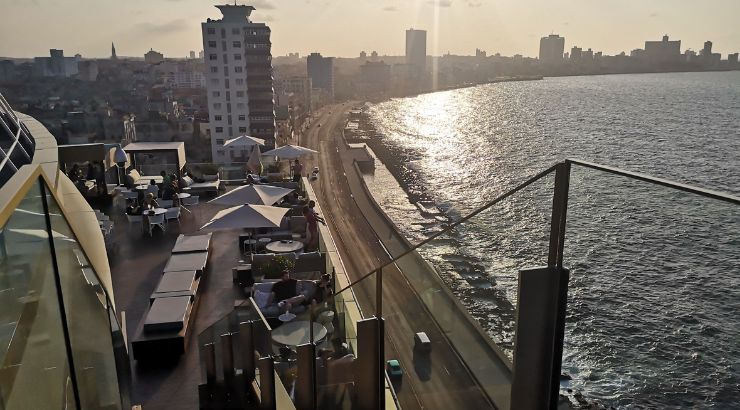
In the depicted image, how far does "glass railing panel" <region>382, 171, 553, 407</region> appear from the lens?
2057 mm

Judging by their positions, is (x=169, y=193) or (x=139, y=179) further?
(x=139, y=179)

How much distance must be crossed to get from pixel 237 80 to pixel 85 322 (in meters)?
65.8

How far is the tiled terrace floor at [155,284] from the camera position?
5.90m

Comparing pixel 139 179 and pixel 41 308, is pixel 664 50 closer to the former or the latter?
pixel 139 179

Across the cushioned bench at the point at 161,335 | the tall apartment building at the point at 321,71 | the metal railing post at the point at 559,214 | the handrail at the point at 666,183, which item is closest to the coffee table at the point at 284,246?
the cushioned bench at the point at 161,335

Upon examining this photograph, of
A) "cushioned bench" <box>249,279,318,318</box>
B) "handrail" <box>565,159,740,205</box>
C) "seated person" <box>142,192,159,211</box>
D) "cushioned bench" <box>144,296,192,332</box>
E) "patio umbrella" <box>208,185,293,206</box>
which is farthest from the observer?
"seated person" <box>142,192,159,211</box>

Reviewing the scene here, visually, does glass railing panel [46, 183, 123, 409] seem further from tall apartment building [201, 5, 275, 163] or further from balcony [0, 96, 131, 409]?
tall apartment building [201, 5, 275, 163]

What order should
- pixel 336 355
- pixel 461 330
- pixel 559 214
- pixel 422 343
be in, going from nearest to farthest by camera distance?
pixel 559 214 < pixel 461 330 < pixel 422 343 < pixel 336 355

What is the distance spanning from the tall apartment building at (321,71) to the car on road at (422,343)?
181 meters

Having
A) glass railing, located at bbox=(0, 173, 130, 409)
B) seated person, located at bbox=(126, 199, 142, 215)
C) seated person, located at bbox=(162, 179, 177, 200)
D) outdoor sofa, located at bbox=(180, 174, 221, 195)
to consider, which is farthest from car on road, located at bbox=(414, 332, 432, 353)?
outdoor sofa, located at bbox=(180, 174, 221, 195)

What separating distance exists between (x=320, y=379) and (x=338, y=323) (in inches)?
16.0

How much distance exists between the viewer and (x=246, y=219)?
32.1 ft

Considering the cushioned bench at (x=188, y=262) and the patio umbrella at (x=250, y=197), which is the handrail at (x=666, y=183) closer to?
the cushioned bench at (x=188, y=262)

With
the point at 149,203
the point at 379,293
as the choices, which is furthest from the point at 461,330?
the point at 149,203
